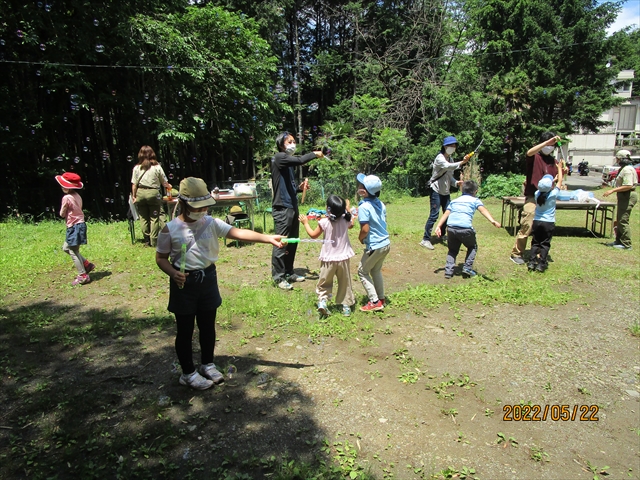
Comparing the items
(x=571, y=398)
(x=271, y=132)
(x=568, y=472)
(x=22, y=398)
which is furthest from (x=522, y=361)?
(x=271, y=132)

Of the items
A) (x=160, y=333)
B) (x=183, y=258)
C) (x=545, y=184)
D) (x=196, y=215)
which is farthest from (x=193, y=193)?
(x=545, y=184)

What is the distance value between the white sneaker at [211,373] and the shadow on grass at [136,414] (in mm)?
92

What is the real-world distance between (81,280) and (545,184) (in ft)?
24.5

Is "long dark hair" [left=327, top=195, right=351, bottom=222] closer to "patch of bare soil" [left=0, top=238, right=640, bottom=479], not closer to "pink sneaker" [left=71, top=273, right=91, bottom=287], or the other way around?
"patch of bare soil" [left=0, top=238, right=640, bottom=479]

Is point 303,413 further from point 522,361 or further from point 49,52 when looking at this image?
point 49,52

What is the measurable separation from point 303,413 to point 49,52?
13423mm

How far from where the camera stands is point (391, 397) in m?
3.59

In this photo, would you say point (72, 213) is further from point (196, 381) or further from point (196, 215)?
point (196, 381)

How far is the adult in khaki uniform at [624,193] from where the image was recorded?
824cm

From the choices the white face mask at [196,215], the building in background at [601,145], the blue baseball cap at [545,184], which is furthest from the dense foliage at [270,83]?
the building in background at [601,145]

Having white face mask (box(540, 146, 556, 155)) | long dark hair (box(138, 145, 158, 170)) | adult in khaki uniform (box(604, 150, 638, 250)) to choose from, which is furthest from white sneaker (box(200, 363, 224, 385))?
adult in khaki uniform (box(604, 150, 638, 250))

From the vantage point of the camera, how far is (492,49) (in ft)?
68.4

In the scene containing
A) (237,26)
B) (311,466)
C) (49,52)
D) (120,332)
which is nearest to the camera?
(311,466)
